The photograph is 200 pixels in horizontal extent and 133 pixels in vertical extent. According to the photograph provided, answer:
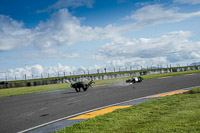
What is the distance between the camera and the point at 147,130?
427 cm

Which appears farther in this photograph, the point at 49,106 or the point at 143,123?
the point at 49,106

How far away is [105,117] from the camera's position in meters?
5.86

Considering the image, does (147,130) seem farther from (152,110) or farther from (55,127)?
(55,127)

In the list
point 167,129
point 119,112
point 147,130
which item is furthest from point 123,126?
point 119,112

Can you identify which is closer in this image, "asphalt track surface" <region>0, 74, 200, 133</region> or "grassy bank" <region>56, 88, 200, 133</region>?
"grassy bank" <region>56, 88, 200, 133</region>

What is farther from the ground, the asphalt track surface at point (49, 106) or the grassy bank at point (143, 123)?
the grassy bank at point (143, 123)

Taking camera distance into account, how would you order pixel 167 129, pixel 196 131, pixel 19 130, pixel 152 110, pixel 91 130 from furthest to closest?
pixel 152 110, pixel 19 130, pixel 91 130, pixel 167 129, pixel 196 131

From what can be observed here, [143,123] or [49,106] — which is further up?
[143,123]

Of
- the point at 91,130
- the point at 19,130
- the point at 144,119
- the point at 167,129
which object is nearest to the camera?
the point at 167,129

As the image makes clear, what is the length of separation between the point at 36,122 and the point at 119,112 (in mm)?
2554

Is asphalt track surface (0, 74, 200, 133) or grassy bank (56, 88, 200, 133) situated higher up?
grassy bank (56, 88, 200, 133)

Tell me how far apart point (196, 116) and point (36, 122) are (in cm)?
450

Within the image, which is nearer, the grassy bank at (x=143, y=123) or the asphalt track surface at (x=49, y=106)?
the grassy bank at (x=143, y=123)

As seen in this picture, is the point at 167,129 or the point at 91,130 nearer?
the point at 167,129
